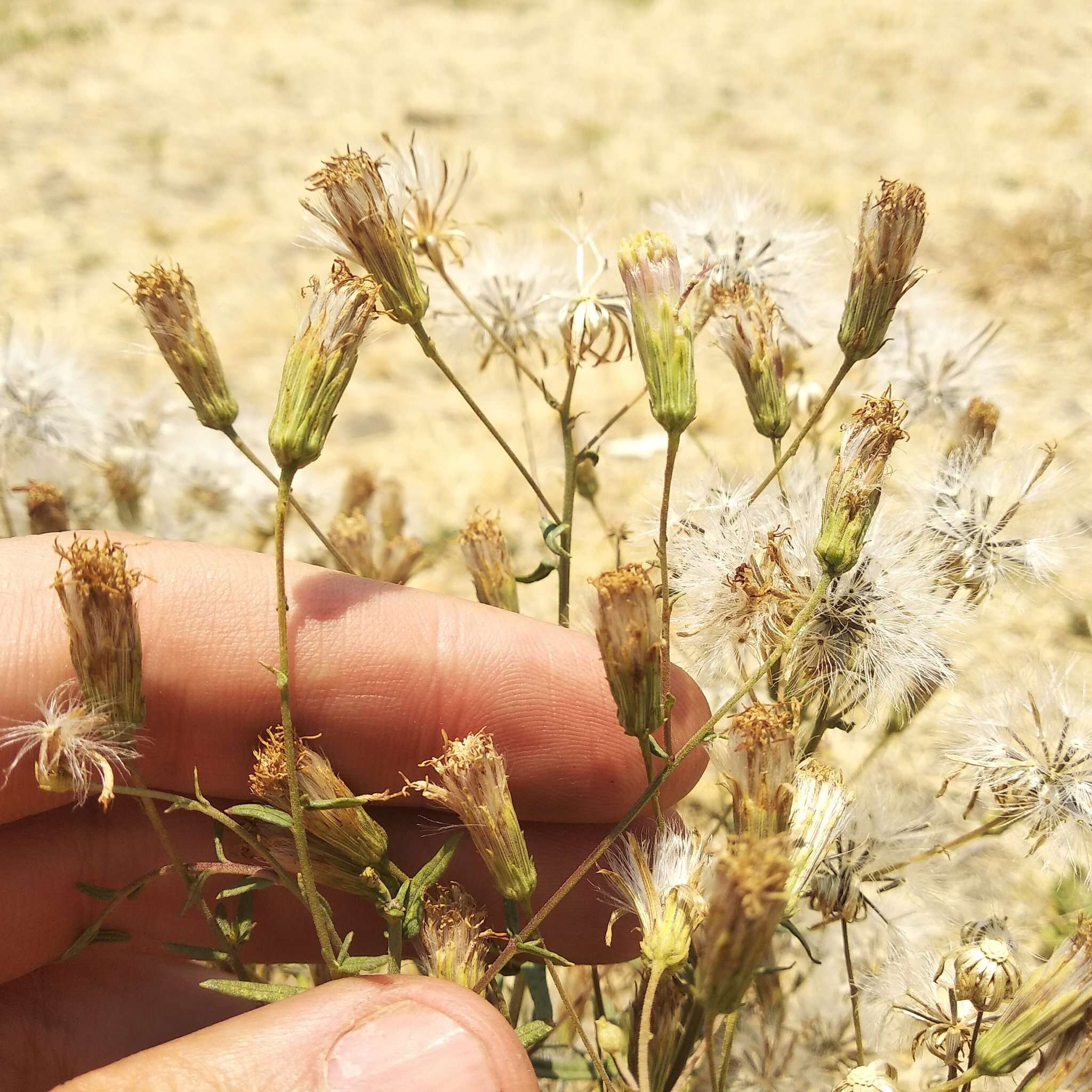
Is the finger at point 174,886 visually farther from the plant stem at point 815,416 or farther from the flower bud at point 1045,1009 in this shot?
the plant stem at point 815,416

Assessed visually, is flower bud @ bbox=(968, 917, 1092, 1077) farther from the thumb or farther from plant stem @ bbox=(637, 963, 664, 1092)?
the thumb

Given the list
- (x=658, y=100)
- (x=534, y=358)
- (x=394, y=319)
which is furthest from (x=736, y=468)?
(x=658, y=100)

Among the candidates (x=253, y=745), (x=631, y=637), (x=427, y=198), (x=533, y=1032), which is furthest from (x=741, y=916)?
(x=427, y=198)

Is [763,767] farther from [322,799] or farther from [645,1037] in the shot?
[322,799]

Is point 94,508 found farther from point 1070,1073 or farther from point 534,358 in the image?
point 1070,1073

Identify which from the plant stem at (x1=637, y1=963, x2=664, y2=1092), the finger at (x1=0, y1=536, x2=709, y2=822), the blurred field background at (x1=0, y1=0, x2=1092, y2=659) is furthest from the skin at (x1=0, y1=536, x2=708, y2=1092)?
the blurred field background at (x1=0, y1=0, x2=1092, y2=659)
